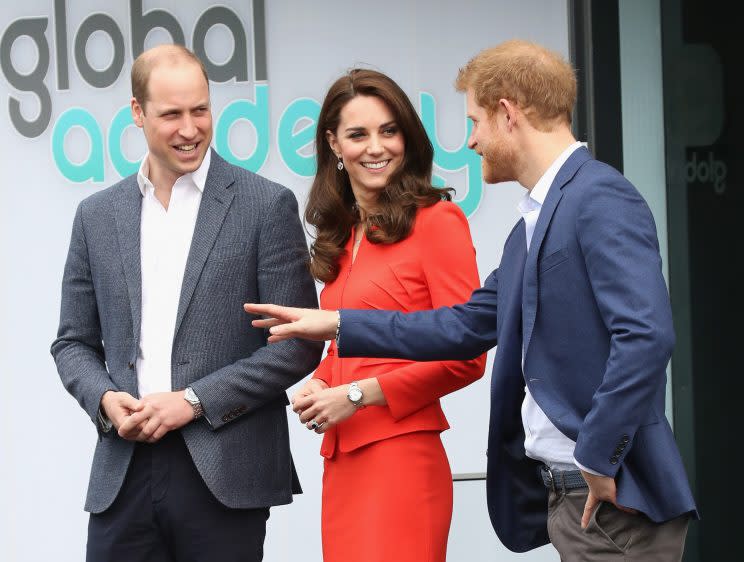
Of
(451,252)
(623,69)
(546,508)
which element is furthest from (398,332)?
(623,69)

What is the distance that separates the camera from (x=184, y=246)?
3510mm

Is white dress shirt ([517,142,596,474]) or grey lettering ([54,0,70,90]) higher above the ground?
grey lettering ([54,0,70,90])

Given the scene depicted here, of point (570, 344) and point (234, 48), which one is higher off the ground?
point (234, 48)

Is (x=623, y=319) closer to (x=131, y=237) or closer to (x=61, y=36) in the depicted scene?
(x=131, y=237)

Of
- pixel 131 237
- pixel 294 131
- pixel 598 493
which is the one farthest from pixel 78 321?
pixel 294 131

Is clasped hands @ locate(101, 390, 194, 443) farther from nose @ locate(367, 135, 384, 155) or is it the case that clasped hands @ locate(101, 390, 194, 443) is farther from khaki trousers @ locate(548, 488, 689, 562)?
khaki trousers @ locate(548, 488, 689, 562)

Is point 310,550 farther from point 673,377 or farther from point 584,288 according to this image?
point 584,288

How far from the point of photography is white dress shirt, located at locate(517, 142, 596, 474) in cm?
279

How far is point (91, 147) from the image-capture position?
5598mm

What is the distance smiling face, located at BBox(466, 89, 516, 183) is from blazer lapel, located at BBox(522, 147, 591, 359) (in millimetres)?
168

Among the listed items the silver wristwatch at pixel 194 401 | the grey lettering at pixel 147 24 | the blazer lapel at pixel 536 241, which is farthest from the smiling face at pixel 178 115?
the grey lettering at pixel 147 24

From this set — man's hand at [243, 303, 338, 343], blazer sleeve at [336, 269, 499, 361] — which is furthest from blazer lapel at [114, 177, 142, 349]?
blazer sleeve at [336, 269, 499, 361]

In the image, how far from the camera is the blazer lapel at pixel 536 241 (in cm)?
276

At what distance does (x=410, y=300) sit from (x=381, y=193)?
0.39 m
